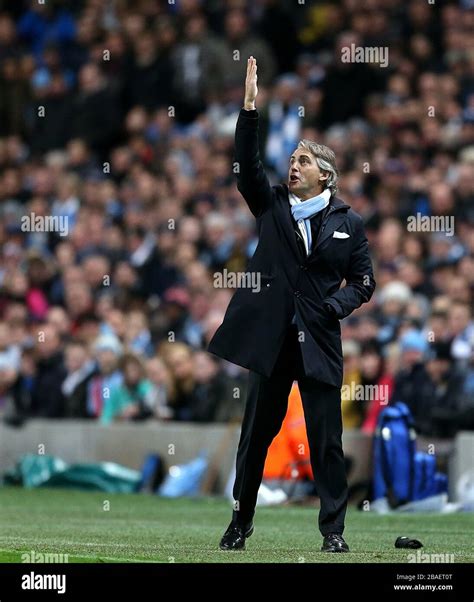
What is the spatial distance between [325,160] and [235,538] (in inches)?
88.6

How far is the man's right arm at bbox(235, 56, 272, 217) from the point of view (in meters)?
10.0

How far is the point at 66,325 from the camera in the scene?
2125 centimetres

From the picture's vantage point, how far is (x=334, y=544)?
1031cm

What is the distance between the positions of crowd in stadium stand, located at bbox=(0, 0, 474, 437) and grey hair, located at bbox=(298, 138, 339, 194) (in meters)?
5.48

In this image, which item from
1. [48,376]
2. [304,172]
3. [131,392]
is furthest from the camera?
[48,376]

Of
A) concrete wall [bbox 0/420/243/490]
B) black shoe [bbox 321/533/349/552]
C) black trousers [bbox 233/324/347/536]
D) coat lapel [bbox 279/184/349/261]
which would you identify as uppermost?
coat lapel [bbox 279/184/349/261]

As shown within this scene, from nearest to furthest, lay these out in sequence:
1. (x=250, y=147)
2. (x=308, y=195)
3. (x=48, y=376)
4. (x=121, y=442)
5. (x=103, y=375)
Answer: (x=250, y=147) → (x=308, y=195) → (x=121, y=442) → (x=103, y=375) → (x=48, y=376)

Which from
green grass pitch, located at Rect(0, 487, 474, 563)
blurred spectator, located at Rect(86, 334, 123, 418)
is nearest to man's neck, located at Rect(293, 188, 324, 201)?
green grass pitch, located at Rect(0, 487, 474, 563)

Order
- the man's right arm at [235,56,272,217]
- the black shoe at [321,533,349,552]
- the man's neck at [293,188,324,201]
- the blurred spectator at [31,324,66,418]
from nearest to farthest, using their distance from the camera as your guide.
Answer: the man's right arm at [235,56,272,217]
the black shoe at [321,533,349,552]
the man's neck at [293,188,324,201]
the blurred spectator at [31,324,66,418]

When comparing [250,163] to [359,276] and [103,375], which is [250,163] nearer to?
[359,276]

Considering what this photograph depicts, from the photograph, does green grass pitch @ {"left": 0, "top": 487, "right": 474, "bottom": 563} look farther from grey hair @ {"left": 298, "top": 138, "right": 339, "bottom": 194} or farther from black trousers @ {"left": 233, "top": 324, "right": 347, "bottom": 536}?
grey hair @ {"left": 298, "top": 138, "right": 339, "bottom": 194}

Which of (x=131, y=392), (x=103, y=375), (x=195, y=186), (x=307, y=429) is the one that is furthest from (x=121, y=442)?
(x=307, y=429)

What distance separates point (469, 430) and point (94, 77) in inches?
422
